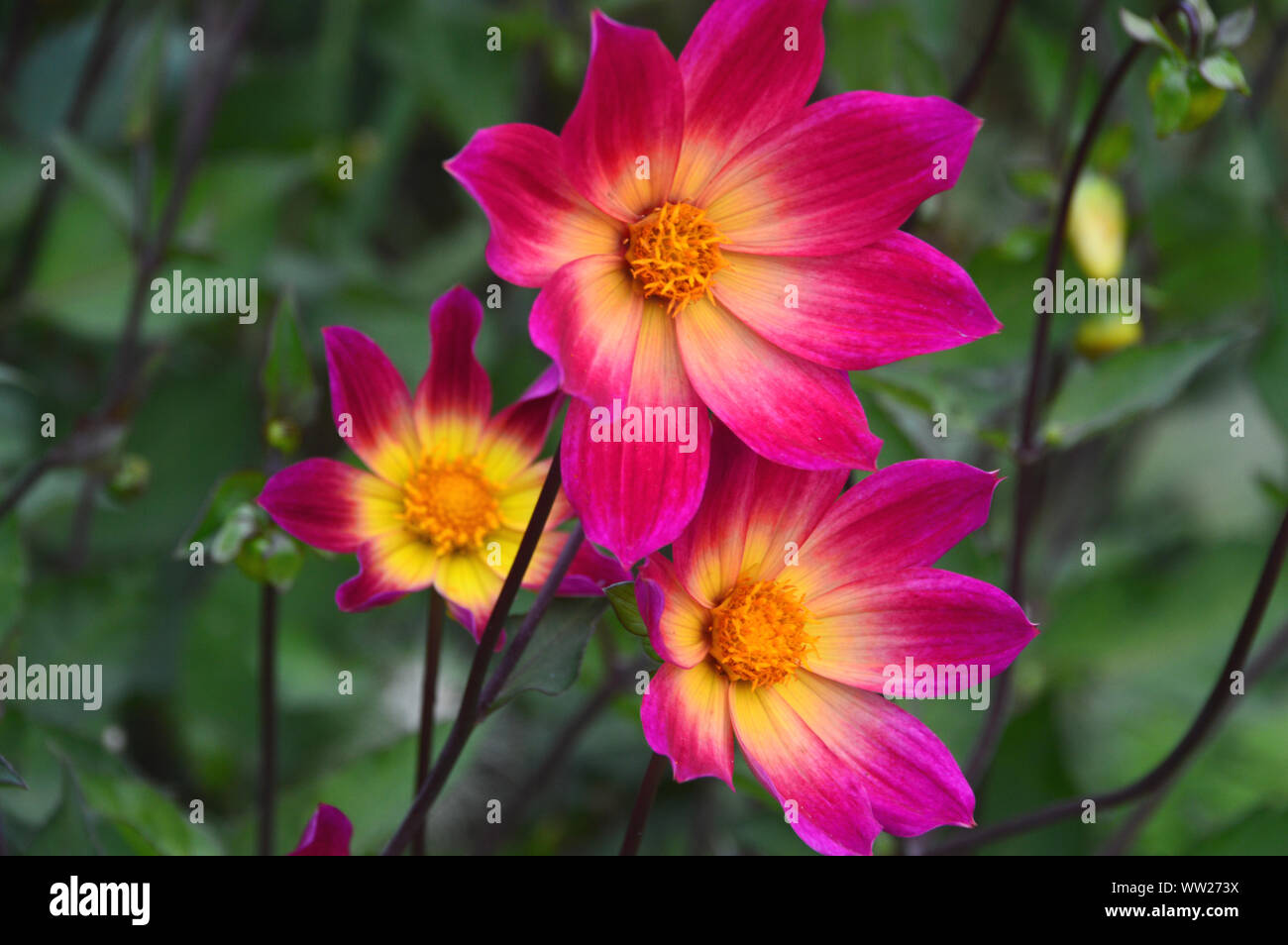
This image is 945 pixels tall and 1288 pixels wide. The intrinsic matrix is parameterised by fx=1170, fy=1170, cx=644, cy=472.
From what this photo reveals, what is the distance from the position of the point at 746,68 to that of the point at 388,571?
247mm

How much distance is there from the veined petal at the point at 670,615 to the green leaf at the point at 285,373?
0.20 metres

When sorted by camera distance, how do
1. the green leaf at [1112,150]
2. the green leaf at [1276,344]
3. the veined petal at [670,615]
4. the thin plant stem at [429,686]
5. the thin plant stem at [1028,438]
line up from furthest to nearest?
the green leaf at [1112,150]
the green leaf at [1276,344]
the thin plant stem at [1028,438]
the thin plant stem at [429,686]
the veined petal at [670,615]

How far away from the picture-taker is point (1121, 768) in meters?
1.25

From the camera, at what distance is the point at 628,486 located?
1.35ft

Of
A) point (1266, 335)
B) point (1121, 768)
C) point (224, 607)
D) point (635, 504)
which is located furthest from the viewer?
point (1121, 768)

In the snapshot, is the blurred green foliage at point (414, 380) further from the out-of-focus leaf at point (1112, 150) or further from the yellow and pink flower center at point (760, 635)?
the yellow and pink flower center at point (760, 635)

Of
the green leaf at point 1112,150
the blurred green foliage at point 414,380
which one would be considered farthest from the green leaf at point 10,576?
the green leaf at point 1112,150

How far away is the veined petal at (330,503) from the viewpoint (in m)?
0.46

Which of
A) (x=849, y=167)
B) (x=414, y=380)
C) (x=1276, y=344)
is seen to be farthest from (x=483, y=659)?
(x=414, y=380)

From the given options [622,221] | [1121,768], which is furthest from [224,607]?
[1121,768]

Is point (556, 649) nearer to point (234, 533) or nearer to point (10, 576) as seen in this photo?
point (234, 533)

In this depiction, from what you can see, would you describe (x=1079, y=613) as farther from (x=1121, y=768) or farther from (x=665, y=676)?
(x=665, y=676)
